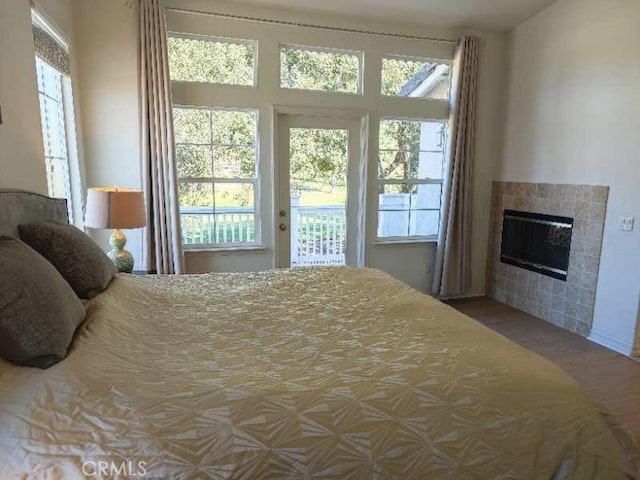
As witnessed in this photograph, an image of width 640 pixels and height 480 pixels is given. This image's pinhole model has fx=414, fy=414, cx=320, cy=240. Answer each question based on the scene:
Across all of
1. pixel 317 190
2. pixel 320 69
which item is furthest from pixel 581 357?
pixel 320 69

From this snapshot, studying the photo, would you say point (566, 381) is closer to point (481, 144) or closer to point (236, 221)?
point (236, 221)

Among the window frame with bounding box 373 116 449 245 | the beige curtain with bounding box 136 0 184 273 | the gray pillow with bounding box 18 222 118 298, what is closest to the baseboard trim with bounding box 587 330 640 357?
the window frame with bounding box 373 116 449 245

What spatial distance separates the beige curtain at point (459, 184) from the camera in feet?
14.3

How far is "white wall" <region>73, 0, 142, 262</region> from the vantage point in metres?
3.46

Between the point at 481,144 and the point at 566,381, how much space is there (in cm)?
380

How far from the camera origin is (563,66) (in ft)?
12.8

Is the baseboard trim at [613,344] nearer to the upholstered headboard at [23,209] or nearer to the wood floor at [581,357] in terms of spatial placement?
the wood floor at [581,357]

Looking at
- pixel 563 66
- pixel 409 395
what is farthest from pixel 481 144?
pixel 409 395

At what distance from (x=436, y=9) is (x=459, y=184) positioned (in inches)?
68.6

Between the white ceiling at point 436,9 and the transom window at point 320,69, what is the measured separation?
1.22 feet

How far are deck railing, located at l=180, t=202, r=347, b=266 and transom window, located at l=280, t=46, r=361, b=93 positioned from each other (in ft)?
4.00

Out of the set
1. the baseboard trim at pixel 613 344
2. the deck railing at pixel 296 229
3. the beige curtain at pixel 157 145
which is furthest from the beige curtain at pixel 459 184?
the beige curtain at pixel 157 145

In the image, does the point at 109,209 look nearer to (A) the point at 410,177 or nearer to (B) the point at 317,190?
(B) the point at 317,190

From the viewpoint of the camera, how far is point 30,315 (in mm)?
1221
